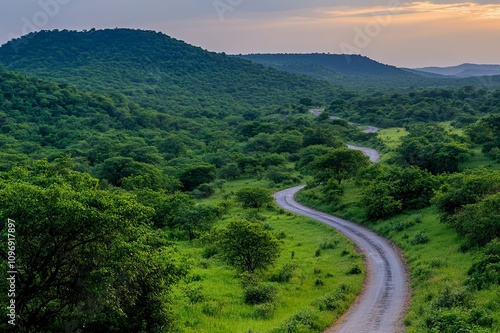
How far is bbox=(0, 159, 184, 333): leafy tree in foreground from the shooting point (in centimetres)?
1773

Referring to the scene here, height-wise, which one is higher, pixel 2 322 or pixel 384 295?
pixel 2 322

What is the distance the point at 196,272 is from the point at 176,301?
759cm

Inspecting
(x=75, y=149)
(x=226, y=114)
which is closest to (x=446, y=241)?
(x=75, y=149)

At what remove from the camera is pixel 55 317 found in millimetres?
20375

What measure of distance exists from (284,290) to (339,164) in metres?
42.2

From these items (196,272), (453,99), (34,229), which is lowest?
Result: (196,272)

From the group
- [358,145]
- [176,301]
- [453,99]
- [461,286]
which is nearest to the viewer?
[461,286]

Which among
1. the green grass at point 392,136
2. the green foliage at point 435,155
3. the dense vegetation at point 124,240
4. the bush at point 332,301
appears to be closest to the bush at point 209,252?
the dense vegetation at point 124,240

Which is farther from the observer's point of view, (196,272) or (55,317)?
(196,272)

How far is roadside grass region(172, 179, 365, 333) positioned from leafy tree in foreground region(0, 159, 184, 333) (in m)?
6.29

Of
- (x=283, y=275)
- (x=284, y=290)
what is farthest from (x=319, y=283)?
(x=284, y=290)

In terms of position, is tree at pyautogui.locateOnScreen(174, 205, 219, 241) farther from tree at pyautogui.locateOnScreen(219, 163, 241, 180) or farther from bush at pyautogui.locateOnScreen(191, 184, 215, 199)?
tree at pyautogui.locateOnScreen(219, 163, 241, 180)

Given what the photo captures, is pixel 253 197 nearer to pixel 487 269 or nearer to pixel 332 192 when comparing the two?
pixel 332 192

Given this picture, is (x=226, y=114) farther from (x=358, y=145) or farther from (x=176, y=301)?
(x=176, y=301)
